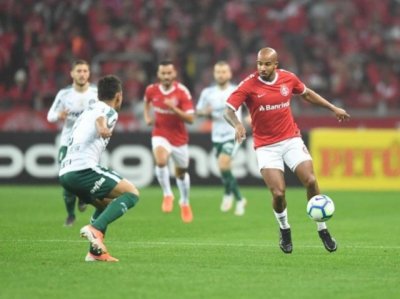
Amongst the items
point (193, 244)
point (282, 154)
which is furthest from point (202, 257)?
point (282, 154)

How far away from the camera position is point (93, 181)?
10469 millimetres

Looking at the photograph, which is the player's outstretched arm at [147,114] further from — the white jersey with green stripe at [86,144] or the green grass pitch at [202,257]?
the white jersey with green stripe at [86,144]

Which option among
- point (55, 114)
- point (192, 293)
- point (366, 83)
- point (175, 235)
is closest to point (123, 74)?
point (366, 83)

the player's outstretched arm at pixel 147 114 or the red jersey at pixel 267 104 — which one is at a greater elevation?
the red jersey at pixel 267 104

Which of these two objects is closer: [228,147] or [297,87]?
[297,87]

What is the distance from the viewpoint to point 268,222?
52.3 ft

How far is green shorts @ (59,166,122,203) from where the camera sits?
10.5 meters

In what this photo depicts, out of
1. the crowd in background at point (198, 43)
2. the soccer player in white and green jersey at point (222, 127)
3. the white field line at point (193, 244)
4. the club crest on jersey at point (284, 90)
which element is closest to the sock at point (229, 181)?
the soccer player in white and green jersey at point (222, 127)

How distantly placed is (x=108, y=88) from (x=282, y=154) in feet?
7.75

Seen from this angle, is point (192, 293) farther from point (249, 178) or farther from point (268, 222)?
point (249, 178)

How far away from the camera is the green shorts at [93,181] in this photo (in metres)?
10.5

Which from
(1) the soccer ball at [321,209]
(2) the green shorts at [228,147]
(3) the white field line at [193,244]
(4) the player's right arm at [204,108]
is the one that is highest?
(4) the player's right arm at [204,108]

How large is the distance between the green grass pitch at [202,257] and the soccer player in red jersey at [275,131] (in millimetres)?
632

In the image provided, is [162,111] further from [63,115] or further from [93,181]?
[93,181]
